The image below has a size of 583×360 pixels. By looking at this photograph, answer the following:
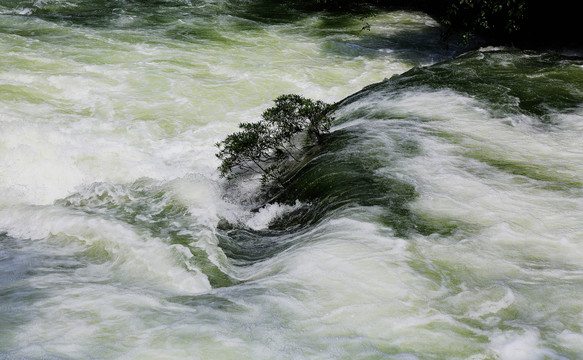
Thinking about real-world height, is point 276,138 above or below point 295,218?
above

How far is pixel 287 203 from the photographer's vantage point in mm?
6277

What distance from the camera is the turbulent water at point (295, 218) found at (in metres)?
3.38

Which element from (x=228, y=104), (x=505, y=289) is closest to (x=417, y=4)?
(x=228, y=104)

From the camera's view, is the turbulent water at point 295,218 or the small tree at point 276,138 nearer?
the turbulent water at point 295,218

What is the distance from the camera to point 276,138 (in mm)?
7391

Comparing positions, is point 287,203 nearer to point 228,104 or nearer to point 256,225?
point 256,225

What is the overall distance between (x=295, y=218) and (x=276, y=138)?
6.24 ft

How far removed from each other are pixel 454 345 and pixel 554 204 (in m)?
2.71

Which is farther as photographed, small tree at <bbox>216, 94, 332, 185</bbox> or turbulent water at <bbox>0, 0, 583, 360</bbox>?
small tree at <bbox>216, 94, 332, 185</bbox>

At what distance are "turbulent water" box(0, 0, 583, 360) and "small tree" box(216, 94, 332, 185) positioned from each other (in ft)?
1.17

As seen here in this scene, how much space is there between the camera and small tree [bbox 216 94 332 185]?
23.5 feet

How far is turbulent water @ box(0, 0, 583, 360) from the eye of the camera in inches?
133

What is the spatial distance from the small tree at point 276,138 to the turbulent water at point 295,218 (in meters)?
0.36

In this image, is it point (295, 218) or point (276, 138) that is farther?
point (276, 138)
